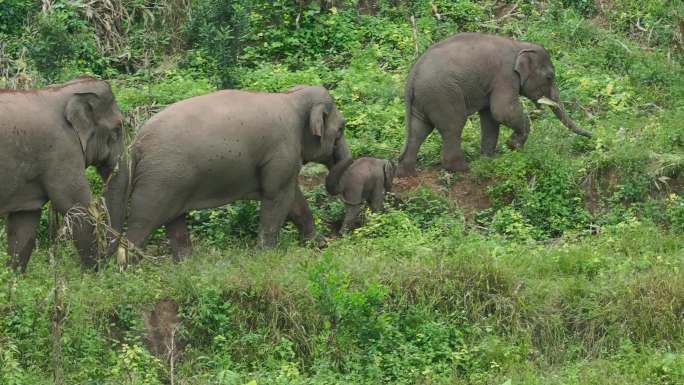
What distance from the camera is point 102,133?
12414 millimetres

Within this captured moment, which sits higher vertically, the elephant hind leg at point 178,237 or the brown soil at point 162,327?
the brown soil at point 162,327

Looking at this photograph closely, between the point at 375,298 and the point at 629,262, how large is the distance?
2.35m

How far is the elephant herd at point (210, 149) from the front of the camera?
11.9m

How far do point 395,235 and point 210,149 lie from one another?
1799 millimetres

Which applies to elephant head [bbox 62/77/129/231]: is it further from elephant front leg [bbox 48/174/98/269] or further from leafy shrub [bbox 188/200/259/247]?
leafy shrub [bbox 188/200/259/247]

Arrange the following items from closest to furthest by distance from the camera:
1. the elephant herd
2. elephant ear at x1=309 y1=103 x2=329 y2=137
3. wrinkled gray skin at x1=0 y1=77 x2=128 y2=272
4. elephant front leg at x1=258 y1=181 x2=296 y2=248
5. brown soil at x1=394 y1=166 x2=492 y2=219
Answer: wrinkled gray skin at x1=0 y1=77 x2=128 y2=272, the elephant herd, elephant front leg at x1=258 y1=181 x2=296 y2=248, elephant ear at x1=309 y1=103 x2=329 y2=137, brown soil at x1=394 y1=166 x2=492 y2=219

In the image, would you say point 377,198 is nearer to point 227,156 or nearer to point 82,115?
point 227,156

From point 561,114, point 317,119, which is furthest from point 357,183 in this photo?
point 561,114

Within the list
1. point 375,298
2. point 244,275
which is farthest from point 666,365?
point 244,275

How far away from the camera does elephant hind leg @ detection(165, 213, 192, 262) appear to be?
42.4ft

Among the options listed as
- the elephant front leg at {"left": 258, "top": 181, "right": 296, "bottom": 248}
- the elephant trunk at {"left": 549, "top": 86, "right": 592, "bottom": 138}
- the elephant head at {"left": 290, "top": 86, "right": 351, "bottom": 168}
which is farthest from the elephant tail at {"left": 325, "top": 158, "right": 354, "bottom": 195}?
the elephant trunk at {"left": 549, "top": 86, "right": 592, "bottom": 138}

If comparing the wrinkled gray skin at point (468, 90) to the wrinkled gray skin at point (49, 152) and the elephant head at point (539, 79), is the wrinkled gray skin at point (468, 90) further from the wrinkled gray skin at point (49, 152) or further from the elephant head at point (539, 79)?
the wrinkled gray skin at point (49, 152)

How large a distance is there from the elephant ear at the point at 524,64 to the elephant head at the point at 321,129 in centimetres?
214

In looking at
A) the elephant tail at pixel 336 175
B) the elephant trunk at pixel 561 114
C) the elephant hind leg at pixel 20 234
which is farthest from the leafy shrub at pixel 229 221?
the elephant trunk at pixel 561 114
